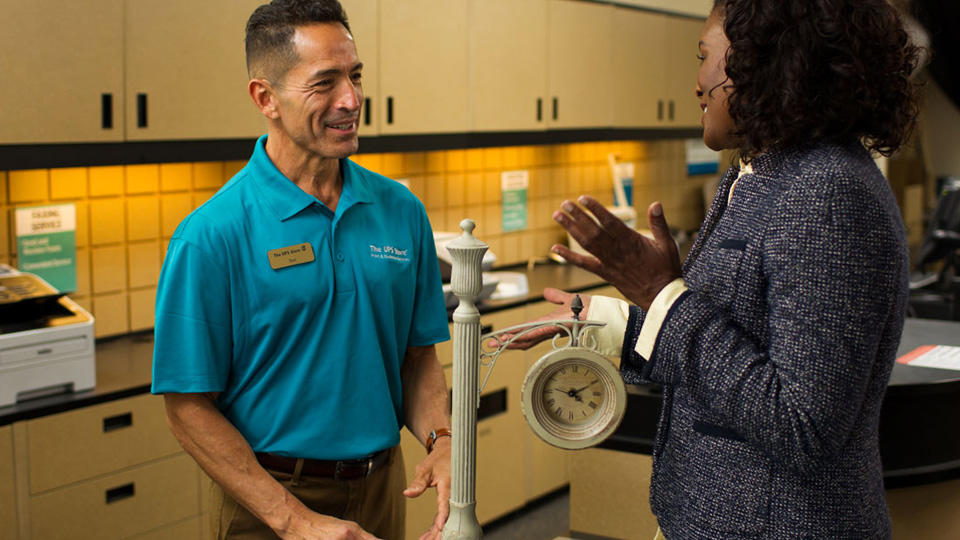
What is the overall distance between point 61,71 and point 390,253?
52.0 inches

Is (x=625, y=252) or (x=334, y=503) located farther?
(x=334, y=503)

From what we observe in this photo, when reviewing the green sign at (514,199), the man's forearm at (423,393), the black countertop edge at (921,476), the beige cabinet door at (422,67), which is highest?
the beige cabinet door at (422,67)

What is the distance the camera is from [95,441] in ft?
8.54

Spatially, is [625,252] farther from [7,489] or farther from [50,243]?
[50,243]

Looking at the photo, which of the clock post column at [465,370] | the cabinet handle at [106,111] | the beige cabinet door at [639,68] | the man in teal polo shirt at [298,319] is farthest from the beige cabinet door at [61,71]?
the beige cabinet door at [639,68]

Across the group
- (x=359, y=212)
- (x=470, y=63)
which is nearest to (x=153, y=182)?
(x=470, y=63)

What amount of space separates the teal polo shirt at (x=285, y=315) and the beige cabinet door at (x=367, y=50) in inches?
67.0

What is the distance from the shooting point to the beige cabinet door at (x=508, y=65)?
3906 mm

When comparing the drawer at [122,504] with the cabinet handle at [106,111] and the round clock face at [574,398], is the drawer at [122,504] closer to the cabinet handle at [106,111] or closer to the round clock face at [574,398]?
the cabinet handle at [106,111]

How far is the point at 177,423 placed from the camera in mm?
1611

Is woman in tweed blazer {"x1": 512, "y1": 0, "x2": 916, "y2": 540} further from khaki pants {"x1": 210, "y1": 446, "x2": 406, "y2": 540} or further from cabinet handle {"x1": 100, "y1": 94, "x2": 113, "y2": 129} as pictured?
cabinet handle {"x1": 100, "y1": 94, "x2": 113, "y2": 129}

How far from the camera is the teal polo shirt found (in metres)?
1.56

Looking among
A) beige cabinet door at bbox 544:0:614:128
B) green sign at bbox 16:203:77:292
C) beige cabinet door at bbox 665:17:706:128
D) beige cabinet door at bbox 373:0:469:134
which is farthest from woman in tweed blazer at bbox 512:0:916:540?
beige cabinet door at bbox 665:17:706:128

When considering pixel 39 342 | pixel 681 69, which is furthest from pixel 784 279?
pixel 681 69
